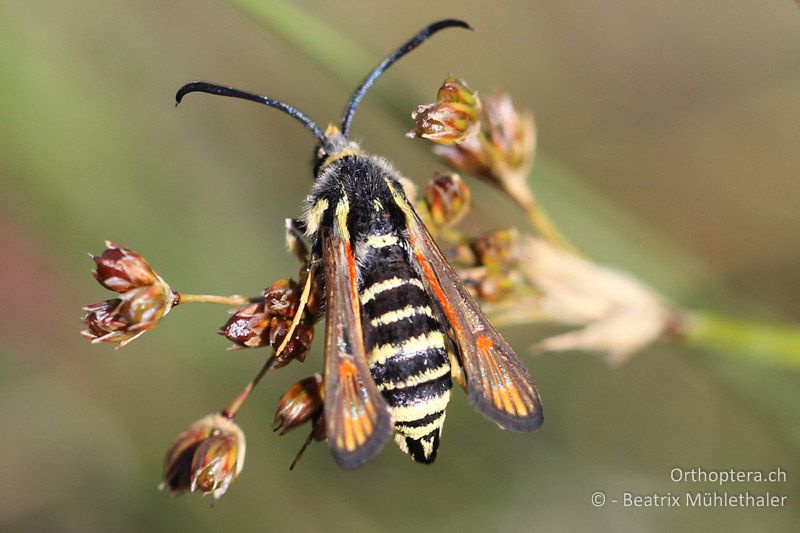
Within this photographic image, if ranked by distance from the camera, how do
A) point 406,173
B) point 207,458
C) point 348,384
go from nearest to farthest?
point 348,384 → point 207,458 → point 406,173

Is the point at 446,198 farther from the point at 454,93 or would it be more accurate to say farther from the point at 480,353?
the point at 480,353

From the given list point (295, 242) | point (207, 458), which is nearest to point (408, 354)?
point (295, 242)

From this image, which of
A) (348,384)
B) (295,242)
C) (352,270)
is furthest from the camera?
(295,242)

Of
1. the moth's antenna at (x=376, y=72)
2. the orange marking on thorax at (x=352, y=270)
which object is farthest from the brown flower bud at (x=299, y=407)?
the moth's antenna at (x=376, y=72)

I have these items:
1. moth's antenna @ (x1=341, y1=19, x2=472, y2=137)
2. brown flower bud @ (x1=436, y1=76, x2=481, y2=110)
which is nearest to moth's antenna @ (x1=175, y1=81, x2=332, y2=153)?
moth's antenna @ (x1=341, y1=19, x2=472, y2=137)

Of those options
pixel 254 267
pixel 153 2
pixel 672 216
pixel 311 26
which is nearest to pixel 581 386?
pixel 672 216

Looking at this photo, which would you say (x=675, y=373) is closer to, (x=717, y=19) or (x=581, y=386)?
(x=581, y=386)

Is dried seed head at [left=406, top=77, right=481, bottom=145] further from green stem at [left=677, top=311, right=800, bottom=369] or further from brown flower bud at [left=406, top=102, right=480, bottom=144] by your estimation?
green stem at [left=677, top=311, right=800, bottom=369]
